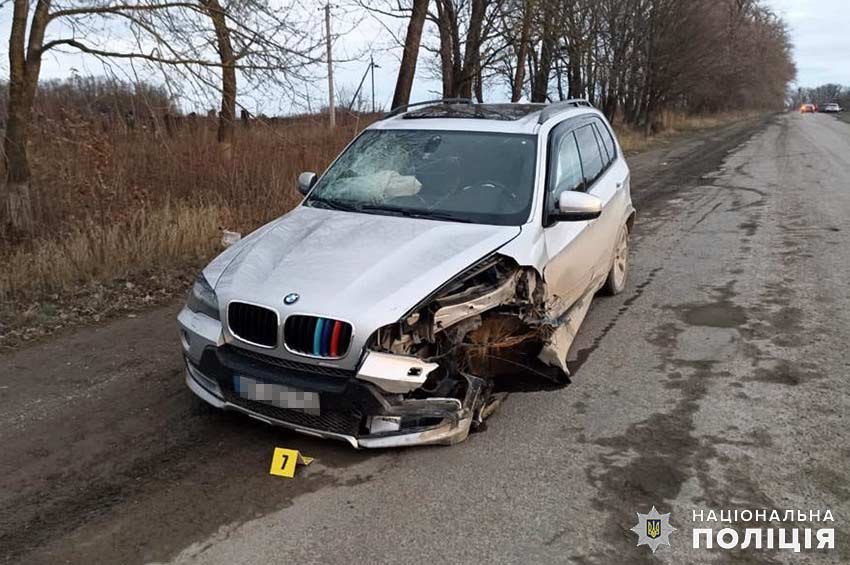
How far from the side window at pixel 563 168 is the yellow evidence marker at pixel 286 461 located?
2.24 metres

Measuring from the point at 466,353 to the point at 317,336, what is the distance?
97 centimetres

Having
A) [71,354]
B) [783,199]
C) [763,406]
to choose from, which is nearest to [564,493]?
[763,406]

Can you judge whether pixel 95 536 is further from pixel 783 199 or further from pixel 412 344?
pixel 783 199

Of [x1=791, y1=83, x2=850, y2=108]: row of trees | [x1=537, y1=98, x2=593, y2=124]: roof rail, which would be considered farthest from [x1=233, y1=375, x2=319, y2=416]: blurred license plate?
[x1=791, y1=83, x2=850, y2=108]: row of trees

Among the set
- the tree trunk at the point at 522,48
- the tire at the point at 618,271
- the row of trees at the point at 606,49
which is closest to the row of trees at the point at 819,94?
the row of trees at the point at 606,49

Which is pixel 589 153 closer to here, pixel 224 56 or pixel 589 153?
pixel 589 153

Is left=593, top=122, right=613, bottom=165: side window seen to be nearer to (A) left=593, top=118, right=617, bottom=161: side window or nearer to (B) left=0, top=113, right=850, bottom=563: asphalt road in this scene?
(A) left=593, top=118, right=617, bottom=161: side window

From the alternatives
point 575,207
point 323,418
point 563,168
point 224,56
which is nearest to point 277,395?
point 323,418

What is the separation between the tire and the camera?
21.0 feet

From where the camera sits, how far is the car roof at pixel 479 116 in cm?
504

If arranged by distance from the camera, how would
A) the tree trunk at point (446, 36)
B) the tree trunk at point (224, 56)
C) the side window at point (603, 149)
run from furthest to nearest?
the tree trunk at point (446, 36) < the tree trunk at point (224, 56) < the side window at point (603, 149)

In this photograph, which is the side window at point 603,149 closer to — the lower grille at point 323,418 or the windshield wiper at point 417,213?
the windshield wiper at point 417,213

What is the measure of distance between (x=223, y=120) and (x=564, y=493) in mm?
7974

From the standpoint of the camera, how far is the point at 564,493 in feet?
10.7
